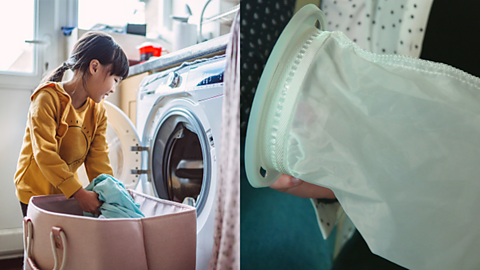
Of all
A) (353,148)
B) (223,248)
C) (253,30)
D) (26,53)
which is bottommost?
(223,248)

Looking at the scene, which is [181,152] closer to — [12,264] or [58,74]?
[58,74]

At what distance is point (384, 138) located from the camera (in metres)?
0.44

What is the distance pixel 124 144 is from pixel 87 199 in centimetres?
34

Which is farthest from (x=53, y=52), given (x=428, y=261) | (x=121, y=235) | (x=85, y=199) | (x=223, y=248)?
(x=428, y=261)

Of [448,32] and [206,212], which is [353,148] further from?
[206,212]

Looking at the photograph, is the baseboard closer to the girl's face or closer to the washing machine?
the washing machine

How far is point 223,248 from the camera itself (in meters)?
0.73

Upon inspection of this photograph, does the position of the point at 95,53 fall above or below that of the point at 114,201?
above

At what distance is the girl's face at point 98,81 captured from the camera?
121 cm

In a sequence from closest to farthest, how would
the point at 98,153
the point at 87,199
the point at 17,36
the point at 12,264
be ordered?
1. the point at 87,199
2. the point at 98,153
3. the point at 12,264
4. the point at 17,36

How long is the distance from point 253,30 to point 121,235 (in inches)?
24.9

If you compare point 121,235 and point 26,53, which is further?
point 26,53

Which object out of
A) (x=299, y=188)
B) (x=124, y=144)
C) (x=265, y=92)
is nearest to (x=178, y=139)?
(x=124, y=144)

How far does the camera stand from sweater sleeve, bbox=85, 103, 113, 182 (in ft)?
4.24
